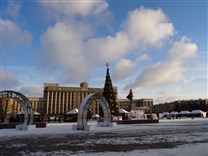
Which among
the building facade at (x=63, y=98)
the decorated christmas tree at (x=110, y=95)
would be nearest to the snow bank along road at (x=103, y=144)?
the decorated christmas tree at (x=110, y=95)

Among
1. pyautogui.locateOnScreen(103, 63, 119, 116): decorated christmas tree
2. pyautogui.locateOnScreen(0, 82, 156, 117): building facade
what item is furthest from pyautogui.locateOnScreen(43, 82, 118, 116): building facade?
pyautogui.locateOnScreen(103, 63, 119, 116): decorated christmas tree

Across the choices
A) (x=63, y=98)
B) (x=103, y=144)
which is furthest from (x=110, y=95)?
(x=63, y=98)

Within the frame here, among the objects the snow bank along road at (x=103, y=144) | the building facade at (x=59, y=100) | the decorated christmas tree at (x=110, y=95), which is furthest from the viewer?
the building facade at (x=59, y=100)

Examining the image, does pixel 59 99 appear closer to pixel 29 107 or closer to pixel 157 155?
pixel 29 107

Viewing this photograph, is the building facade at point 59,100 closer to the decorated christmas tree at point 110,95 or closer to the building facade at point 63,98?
the building facade at point 63,98

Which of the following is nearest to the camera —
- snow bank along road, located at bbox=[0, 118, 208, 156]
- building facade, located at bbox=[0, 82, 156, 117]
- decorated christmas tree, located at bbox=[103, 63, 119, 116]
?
snow bank along road, located at bbox=[0, 118, 208, 156]

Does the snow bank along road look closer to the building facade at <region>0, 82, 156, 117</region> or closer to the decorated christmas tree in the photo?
the decorated christmas tree

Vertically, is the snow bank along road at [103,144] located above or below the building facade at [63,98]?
below

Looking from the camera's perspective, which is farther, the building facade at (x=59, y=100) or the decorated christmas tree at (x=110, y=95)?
the building facade at (x=59, y=100)

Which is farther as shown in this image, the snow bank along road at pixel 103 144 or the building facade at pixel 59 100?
the building facade at pixel 59 100

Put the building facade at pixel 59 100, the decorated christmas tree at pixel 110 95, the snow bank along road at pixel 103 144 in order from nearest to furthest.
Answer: the snow bank along road at pixel 103 144 < the decorated christmas tree at pixel 110 95 < the building facade at pixel 59 100

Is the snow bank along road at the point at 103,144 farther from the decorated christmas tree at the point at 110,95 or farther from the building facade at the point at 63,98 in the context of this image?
the building facade at the point at 63,98

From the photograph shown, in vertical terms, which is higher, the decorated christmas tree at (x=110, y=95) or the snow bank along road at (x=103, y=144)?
the decorated christmas tree at (x=110, y=95)

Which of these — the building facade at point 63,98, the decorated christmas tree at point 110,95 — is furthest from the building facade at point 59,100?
the decorated christmas tree at point 110,95
